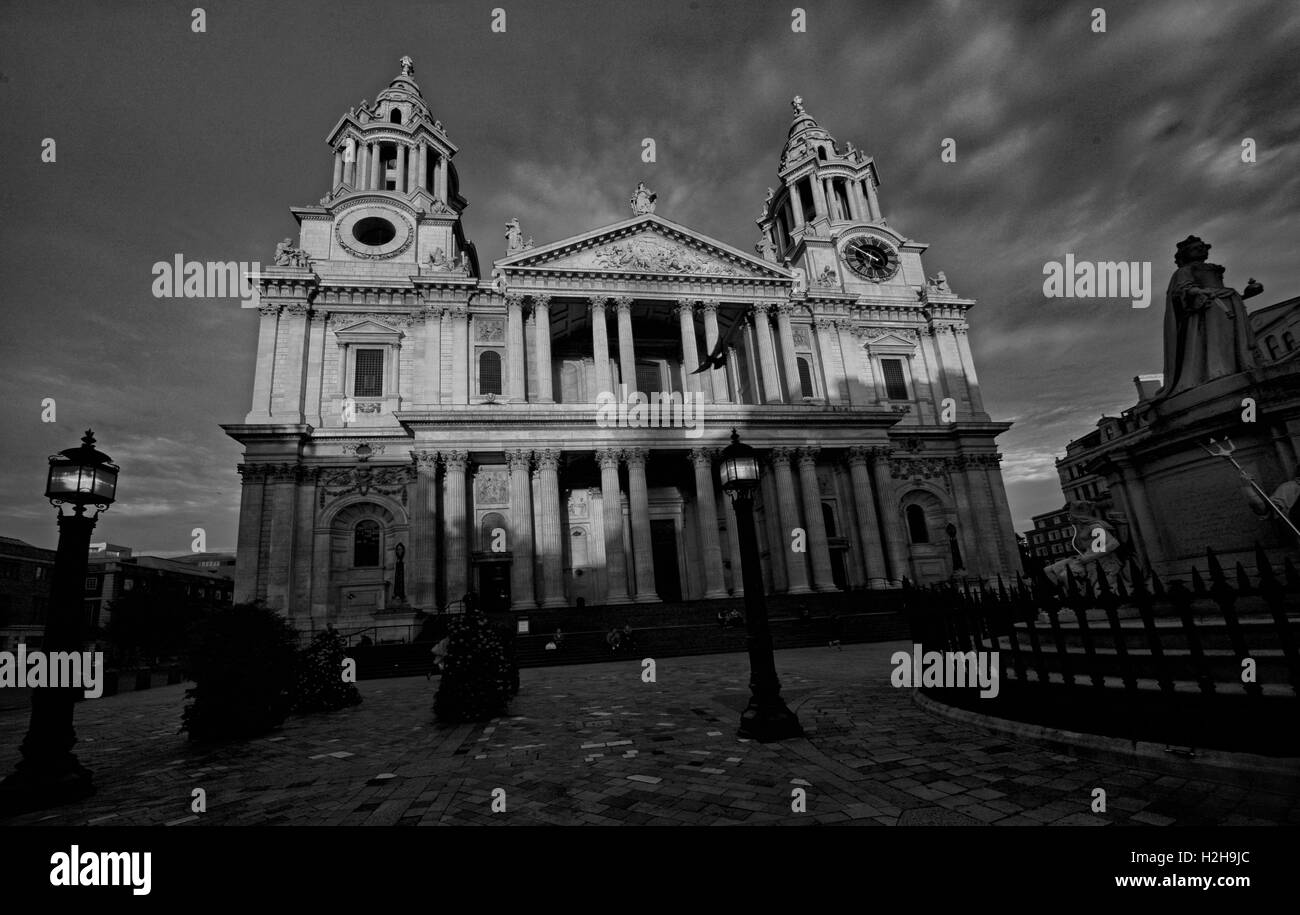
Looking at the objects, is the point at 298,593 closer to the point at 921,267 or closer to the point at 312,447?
the point at 312,447

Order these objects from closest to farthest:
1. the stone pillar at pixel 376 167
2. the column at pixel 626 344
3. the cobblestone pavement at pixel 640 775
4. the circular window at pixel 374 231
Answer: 1. the cobblestone pavement at pixel 640 775
2. the column at pixel 626 344
3. the circular window at pixel 374 231
4. the stone pillar at pixel 376 167

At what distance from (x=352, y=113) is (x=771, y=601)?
3857cm

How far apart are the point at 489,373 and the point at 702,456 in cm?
1199

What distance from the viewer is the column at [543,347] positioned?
2734 cm

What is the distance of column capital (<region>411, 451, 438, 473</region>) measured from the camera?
960 inches

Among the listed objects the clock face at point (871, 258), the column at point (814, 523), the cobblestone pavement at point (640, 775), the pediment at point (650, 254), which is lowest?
the cobblestone pavement at point (640, 775)

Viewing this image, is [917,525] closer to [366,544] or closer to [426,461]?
[426,461]

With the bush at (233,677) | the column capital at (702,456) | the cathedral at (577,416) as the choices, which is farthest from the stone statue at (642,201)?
the bush at (233,677)

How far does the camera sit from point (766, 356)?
3059 cm

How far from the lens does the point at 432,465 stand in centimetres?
2445

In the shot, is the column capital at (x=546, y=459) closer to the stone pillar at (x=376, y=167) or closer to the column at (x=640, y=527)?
the column at (x=640, y=527)

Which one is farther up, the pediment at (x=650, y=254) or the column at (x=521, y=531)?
the pediment at (x=650, y=254)

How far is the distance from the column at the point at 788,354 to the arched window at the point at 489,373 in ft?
49.8

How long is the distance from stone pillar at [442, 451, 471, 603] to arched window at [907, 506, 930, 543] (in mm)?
23399
